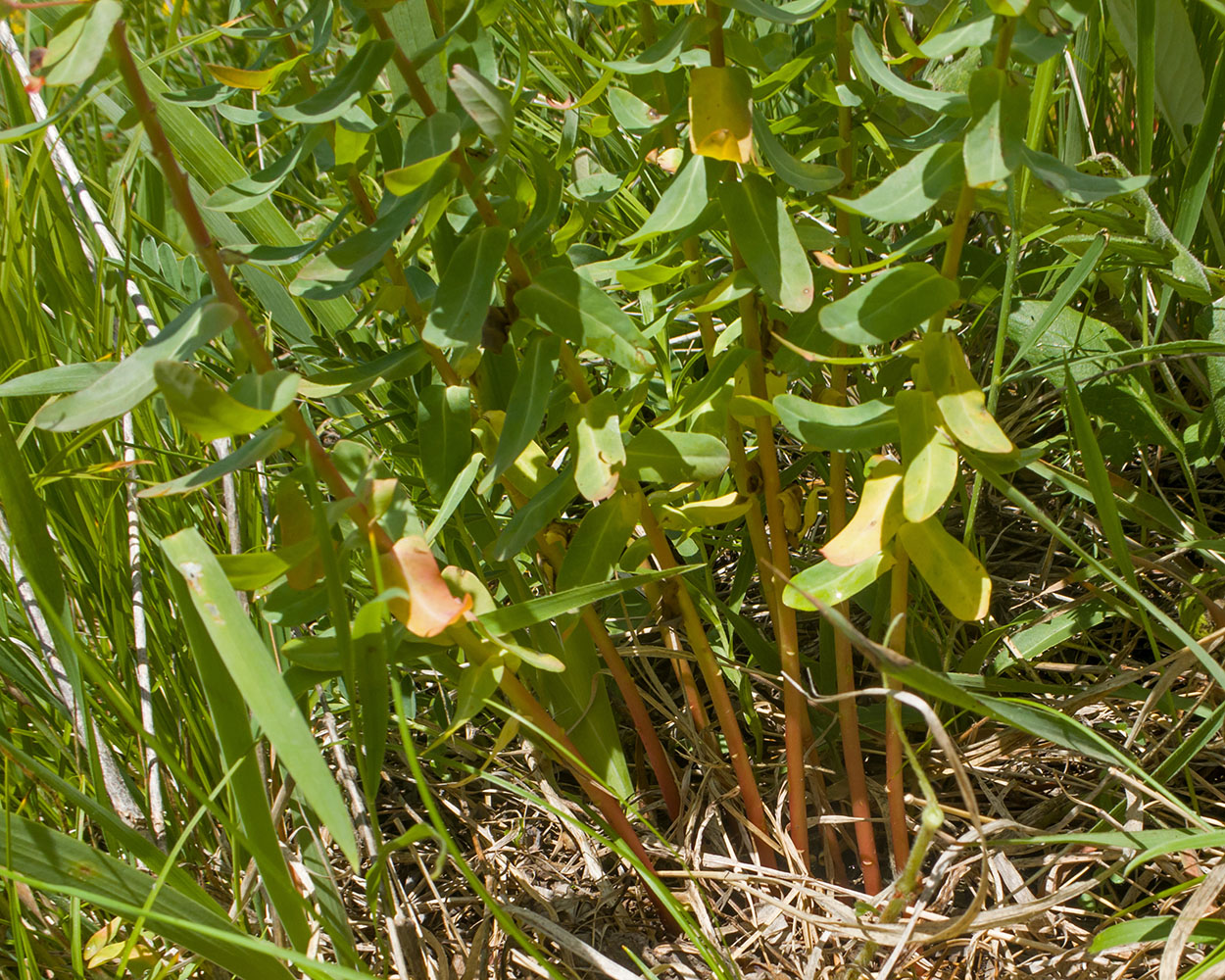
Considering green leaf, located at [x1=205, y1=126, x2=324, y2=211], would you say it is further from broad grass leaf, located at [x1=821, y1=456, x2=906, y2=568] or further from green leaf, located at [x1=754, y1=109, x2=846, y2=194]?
broad grass leaf, located at [x1=821, y1=456, x2=906, y2=568]

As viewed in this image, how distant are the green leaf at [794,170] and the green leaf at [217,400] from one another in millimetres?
350

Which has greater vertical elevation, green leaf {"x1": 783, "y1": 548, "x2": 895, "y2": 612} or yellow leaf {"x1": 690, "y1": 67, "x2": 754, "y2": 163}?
yellow leaf {"x1": 690, "y1": 67, "x2": 754, "y2": 163}

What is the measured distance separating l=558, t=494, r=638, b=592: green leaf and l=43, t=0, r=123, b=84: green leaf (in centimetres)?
43

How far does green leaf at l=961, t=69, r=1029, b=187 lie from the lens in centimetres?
59

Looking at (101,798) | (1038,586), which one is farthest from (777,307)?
(101,798)

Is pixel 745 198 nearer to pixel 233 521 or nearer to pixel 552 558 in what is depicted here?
pixel 552 558

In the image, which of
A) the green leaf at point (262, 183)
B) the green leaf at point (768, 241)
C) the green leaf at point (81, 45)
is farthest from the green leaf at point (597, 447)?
the green leaf at point (81, 45)

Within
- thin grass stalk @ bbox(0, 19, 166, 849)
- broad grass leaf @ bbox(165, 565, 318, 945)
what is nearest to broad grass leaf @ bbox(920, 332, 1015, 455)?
broad grass leaf @ bbox(165, 565, 318, 945)

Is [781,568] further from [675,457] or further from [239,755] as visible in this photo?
[239,755]

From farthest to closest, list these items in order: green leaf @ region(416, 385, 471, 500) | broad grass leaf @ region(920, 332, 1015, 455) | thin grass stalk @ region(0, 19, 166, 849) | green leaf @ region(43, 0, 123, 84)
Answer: thin grass stalk @ region(0, 19, 166, 849) < green leaf @ region(416, 385, 471, 500) < broad grass leaf @ region(920, 332, 1015, 455) < green leaf @ region(43, 0, 123, 84)

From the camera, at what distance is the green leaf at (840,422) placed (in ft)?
2.23

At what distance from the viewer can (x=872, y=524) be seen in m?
0.69

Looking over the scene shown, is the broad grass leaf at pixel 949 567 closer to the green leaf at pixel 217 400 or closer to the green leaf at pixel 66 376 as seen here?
the green leaf at pixel 217 400

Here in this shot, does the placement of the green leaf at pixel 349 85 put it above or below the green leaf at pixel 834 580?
above
